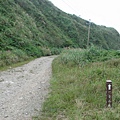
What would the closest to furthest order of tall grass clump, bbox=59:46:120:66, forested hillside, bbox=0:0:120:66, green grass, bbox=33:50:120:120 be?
green grass, bbox=33:50:120:120 → tall grass clump, bbox=59:46:120:66 → forested hillside, bbox=0:0:120:66

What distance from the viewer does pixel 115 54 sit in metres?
15.2

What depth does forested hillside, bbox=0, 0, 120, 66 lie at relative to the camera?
22095mm

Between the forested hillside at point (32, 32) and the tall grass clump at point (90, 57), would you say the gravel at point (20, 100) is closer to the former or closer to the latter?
the tall grass clump at point (90, 57)

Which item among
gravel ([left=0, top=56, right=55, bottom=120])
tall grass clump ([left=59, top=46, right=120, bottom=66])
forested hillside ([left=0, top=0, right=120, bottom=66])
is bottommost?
gravel ([left=0, top=56, right=55, bottom=120])

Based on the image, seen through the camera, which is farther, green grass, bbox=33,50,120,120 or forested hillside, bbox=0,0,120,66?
forested hillside, bbox=0,0,120,66

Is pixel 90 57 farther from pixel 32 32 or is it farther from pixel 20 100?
pixel 32 32

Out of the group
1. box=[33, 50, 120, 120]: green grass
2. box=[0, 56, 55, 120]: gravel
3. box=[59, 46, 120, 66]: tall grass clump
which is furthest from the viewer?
box=[59, 46, 120, 66]: tall grass clump

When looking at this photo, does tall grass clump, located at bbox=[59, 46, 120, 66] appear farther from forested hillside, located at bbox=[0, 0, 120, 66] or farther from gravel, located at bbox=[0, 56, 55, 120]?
forested hillside, located at bbox=[0, 0, 120, 66]

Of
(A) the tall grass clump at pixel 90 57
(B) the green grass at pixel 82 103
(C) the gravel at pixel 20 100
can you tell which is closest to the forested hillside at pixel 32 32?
(A) the tall grass clump at pixel 90 57

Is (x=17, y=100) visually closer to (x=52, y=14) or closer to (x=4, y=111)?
(x=4, y=111)

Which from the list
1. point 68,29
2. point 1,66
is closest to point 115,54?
point 1,66

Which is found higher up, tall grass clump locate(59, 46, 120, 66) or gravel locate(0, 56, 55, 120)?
tall grass clump locate(59, 46, 120, 66)

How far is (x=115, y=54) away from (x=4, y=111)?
11086mm

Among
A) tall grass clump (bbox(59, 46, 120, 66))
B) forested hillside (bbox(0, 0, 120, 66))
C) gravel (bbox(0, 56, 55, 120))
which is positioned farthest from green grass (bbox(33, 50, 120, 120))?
forested hillside (bbox(0, 0, 120, 66))
